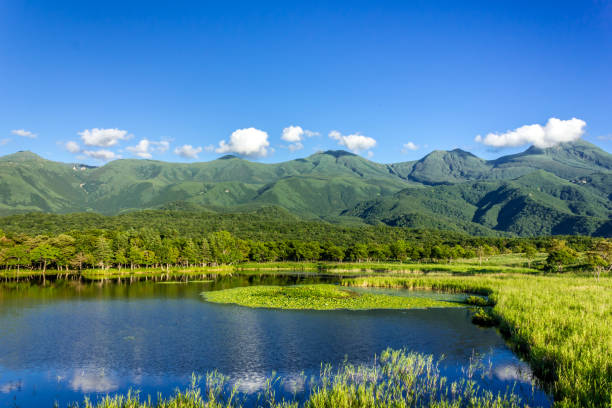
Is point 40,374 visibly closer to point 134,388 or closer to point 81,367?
point 81,367

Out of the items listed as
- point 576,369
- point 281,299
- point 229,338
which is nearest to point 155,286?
point 281,299

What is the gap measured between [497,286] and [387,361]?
2029 inches

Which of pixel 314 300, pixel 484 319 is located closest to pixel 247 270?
pixel 314 300

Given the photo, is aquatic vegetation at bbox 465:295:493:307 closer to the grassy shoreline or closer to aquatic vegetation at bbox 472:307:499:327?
aquatic vegetation at bbox 472:307:499:327

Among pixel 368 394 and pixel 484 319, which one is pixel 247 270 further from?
pixel 368 394

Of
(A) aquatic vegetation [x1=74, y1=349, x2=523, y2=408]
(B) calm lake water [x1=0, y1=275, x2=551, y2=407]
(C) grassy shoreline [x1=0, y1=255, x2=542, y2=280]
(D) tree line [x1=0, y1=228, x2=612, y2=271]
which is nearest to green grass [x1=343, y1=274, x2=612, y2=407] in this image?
(B) calm lake water [x1=0, y1=275, x2=551, y2=407]

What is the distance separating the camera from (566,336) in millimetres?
34062

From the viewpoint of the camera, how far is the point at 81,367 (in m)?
32.3

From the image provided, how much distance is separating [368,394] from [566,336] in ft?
72.1

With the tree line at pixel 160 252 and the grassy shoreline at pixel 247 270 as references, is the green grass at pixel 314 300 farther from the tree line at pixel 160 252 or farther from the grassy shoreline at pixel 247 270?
the tree line at pixel 160 252

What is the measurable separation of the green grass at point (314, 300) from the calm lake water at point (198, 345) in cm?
395

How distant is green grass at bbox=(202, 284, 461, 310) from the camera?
2430 inches

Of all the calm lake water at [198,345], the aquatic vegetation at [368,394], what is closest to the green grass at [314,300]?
the calm lake water at [198,345]

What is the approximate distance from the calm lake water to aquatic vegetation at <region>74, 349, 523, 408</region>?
1.48 m
